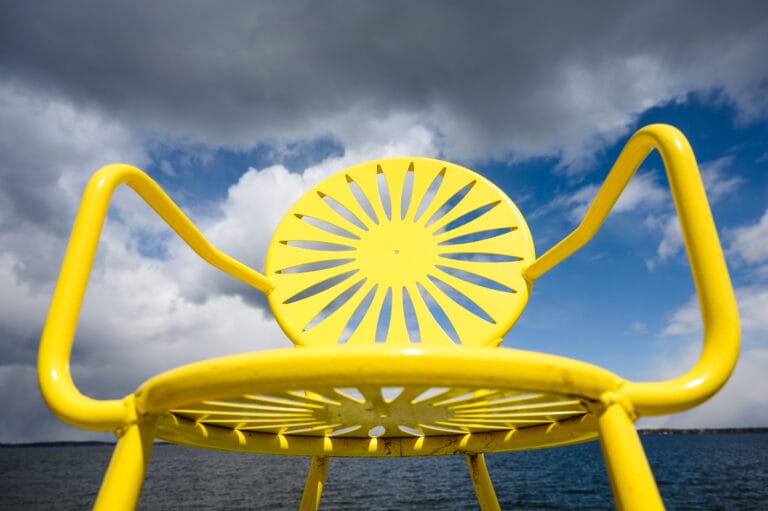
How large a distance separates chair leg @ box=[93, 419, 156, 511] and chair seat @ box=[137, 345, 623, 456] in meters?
0.05

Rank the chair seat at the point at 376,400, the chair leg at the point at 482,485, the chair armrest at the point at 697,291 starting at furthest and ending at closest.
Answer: the chair leg at the point at 482,485, the chair armrest at the point at 697,291, the chair seat at the point at 376,400

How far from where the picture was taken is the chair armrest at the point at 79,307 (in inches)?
30.2

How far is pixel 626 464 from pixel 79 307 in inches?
35.1

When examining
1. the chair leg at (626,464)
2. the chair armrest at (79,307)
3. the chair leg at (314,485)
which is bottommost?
the chair leg at (626,464)

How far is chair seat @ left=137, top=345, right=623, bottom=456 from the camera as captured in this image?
62cm

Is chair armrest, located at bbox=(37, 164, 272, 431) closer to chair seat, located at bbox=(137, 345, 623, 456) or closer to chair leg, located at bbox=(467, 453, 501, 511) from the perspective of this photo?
chair seat, located at bbox=(137, 345, 623, 456)

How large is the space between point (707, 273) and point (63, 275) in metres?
1.05

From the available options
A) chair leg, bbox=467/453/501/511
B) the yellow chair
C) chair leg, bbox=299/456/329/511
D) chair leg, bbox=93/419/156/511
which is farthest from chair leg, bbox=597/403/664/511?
chair leg, bbox=299/456/329/511

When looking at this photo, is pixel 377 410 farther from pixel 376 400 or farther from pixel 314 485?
pixel 314 485

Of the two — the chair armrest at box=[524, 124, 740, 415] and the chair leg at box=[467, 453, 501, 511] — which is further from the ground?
the chair armrest at box=[524, 124, 740, 415]

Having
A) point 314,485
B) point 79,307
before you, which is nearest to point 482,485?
point 314,485

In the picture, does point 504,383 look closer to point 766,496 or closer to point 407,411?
point 407,411

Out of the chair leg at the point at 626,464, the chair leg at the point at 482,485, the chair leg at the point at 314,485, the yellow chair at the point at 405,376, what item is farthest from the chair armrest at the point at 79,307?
the chair leg at the point at 482,485

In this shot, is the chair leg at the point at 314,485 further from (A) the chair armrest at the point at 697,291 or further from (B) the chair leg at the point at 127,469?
(A) the chair armrest at the point at 697,291
